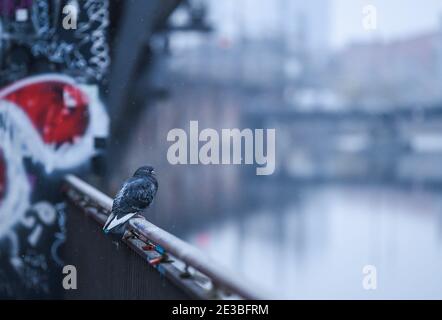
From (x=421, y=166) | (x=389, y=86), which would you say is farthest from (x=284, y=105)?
(x=421, y=166)

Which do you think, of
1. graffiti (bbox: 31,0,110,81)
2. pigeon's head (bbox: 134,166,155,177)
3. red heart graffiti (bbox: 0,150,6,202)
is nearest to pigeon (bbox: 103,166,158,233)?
pigeon's head (bbox: 134,166,155,177)

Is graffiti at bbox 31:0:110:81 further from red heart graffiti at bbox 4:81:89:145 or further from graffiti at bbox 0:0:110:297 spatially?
red heart graffiti at bbox 4:81:89:145

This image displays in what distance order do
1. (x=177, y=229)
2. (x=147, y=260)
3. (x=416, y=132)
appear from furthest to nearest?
(x=177, y=229) → (x=416, y=132) → (x=147, y=260)

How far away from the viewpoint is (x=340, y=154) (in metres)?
3.45

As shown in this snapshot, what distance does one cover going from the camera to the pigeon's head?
11.8 feet

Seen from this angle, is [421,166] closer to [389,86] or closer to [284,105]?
[389,86]

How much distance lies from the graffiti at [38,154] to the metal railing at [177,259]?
0.35 metres

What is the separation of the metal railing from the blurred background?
267mm

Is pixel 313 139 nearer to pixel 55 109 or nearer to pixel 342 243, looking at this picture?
pixel 342 243

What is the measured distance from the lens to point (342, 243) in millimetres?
3426

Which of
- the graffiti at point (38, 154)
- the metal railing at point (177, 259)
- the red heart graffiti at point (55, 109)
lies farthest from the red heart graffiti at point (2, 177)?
the metal railing at point (177, 259)

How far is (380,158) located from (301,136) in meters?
0.41

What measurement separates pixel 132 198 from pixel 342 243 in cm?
111

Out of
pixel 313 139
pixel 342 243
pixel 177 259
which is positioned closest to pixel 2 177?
pixel 177 259
